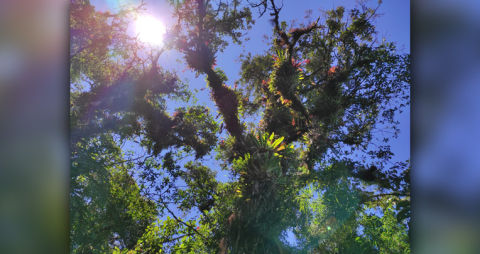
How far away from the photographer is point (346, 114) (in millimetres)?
3926

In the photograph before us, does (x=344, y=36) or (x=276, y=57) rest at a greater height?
(x=344, y=36)

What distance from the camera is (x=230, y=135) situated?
3.69 meters

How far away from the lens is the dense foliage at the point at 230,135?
2.88 metres

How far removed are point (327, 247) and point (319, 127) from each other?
2069mm

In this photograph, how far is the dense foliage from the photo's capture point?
2.88m

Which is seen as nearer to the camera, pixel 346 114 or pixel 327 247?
pixel 327 247

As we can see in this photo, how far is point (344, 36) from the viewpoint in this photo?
380cm

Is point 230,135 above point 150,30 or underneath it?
underneath
